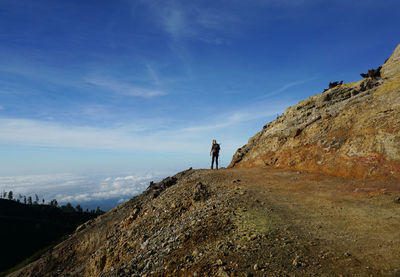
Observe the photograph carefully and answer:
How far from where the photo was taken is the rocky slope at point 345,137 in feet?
61.1

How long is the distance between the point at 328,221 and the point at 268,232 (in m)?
3.35

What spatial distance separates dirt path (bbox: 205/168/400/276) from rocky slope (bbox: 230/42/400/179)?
2.42 meters

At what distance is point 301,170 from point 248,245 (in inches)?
618

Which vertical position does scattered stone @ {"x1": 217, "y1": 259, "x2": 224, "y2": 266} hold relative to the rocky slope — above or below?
below

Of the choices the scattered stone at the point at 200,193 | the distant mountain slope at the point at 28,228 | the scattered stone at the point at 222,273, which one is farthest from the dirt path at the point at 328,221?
the distant mountain slope at the point at 28,228

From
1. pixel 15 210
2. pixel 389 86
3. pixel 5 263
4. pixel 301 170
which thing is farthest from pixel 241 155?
pixel 15 210

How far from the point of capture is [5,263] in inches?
3765

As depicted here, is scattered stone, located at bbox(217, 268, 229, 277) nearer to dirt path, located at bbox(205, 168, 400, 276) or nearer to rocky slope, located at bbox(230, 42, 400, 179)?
dirt path, located at bbox(205, 168, 400, 276)

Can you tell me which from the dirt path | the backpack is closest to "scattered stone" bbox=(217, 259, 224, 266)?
the dirt path

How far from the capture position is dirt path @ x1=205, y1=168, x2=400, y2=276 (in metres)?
7.54

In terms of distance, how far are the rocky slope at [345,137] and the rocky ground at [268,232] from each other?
221 centimetres

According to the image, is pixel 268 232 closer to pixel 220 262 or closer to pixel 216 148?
pixel 220 262

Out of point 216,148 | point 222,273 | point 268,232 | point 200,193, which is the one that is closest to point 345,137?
point 200,193

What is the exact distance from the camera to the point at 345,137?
22203 millimetres
